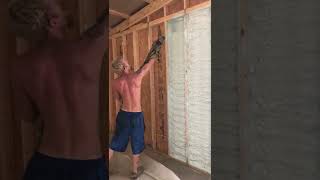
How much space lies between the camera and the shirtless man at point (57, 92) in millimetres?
1269

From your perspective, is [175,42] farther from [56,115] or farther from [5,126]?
[5,126]

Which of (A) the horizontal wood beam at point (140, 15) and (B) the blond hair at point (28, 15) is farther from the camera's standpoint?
(B) the blond hair at point (28, 15)

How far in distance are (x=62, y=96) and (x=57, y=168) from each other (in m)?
0.26

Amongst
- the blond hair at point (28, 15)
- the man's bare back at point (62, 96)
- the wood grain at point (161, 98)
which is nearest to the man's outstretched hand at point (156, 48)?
the wood grain at point (161, 98)

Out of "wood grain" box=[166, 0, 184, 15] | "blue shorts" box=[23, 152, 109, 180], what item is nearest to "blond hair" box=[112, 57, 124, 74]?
"wood grain" box=[166, 0, 184, 15]

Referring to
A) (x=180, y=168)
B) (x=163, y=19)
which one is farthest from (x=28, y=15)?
(x=180, y=168)

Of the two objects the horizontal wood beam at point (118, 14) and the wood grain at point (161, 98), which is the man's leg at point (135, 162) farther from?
the horizontal wood beam at point (118, 14)

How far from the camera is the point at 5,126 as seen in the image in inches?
50.9

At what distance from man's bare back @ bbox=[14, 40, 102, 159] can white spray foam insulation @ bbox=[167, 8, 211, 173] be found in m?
0.33

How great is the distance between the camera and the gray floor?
1044 millimetres
